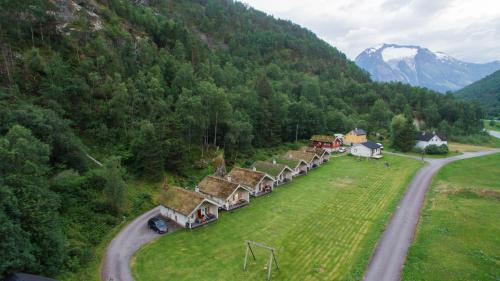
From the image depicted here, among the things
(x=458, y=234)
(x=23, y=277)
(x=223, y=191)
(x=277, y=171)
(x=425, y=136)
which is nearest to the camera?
(x=23, y=277)

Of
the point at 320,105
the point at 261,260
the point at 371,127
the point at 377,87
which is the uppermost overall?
the point at 377,87

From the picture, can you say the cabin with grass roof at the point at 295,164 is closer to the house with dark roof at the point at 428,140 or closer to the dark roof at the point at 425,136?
the house with dark roof at the point at 428,140

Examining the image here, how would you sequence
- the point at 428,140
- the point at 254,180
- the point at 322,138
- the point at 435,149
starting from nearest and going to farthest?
1. the point at 254,180
2. the point at 435,149
3. the point at 322,138
4. the point at 428,140

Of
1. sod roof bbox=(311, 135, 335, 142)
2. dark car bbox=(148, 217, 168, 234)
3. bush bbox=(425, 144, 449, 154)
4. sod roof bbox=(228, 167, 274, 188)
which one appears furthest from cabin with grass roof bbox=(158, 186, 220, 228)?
bush bbox=(425, 144, 449, 154)

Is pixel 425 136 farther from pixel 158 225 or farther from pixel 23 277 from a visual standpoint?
pixel 23 277

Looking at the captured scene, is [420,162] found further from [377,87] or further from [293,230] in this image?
[377,87]

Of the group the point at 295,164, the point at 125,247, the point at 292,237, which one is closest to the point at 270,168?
the point at 295,164

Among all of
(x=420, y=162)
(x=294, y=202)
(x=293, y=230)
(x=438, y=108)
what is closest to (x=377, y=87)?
(x=438, y=108)
